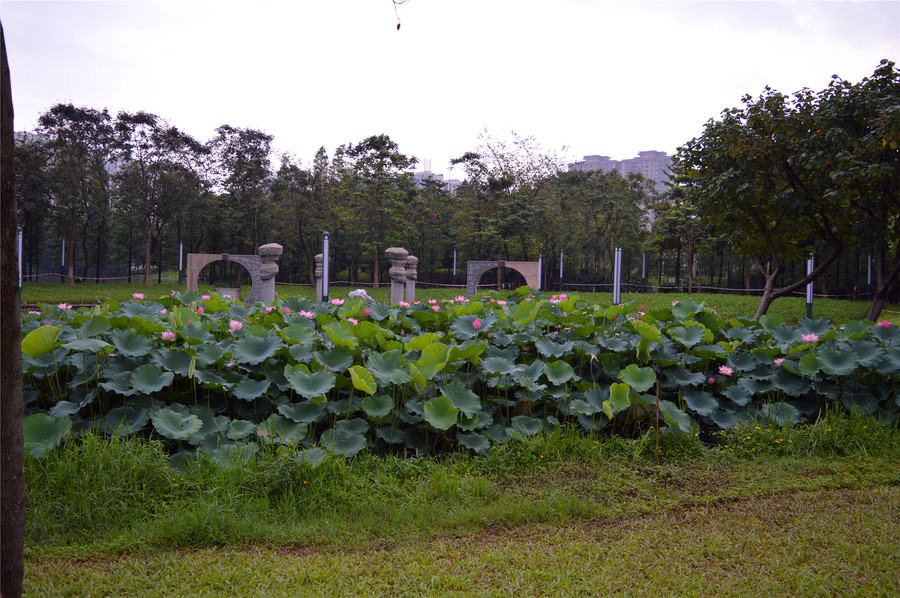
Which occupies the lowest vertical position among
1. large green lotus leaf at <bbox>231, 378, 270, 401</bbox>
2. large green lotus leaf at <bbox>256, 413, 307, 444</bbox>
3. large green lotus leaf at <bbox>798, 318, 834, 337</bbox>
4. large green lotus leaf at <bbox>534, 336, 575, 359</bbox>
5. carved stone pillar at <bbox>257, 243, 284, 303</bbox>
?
large green lotus leaf at <bbox>256, 413, 307, 444</bbox>

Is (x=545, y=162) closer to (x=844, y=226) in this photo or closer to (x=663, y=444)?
(x=844, y=226)

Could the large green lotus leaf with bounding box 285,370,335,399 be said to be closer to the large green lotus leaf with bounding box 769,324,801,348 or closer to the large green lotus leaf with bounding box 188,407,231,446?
the large green lotus leaf with bounding box 188,407,231,446

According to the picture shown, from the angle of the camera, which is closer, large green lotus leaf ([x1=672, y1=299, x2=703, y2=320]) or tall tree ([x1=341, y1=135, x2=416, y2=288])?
large green lotus leaf ([x1=672, y1=299, x2=703, y2=320])

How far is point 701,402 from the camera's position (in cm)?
313

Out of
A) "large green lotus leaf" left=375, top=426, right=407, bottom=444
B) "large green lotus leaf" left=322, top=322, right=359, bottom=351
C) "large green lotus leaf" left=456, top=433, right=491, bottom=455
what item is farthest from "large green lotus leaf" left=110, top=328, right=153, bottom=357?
"large green lotus leaf" left=456, top=433, right=491, bottom=455

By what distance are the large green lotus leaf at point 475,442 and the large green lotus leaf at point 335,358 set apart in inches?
25.8

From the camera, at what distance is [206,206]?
19.1 m

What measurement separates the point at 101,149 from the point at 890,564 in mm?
20262

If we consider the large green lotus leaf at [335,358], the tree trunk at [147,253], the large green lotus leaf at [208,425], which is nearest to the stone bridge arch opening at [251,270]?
the large green lotus leaf at [335,358]

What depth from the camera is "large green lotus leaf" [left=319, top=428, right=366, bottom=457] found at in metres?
2.52

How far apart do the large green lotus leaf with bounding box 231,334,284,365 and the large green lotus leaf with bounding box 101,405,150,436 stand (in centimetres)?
46

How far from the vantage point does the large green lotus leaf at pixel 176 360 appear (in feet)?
8.79

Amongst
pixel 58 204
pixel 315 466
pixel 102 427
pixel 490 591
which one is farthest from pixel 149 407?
pixel 58 204

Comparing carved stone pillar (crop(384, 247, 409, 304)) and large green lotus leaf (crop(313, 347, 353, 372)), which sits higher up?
carved stone pillar (crop(384, 247, 409, 304))
